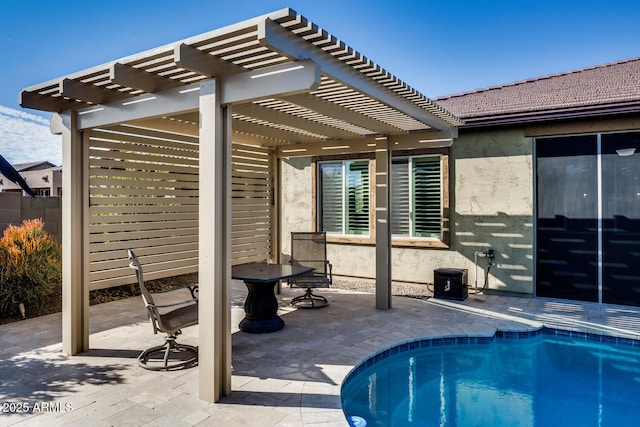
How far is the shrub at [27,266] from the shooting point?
6578mm

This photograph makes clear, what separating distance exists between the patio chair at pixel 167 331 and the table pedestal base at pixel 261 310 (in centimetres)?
110

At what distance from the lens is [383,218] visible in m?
7.18

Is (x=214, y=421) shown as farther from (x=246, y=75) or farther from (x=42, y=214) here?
(x=42, y=214)

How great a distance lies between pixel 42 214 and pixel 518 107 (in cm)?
949

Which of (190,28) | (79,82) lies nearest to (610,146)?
(79,82)

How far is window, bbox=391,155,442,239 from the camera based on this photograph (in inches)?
357

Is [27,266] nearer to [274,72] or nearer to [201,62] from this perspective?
[201,62]

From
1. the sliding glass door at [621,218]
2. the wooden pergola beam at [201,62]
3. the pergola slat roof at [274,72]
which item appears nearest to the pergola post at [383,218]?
the pergola slat roof at [274,72]

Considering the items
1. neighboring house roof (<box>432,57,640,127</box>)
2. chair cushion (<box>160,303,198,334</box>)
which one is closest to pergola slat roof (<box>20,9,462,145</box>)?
neighboring house roof (<box>432,57,640,127</box>)

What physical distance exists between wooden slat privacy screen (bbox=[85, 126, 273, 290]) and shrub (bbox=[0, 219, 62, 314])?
145cm

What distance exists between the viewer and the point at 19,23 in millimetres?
19359

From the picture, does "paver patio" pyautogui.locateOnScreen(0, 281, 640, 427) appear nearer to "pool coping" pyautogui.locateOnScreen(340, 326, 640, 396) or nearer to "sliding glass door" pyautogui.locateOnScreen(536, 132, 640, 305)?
"pool coping" pyautogui.locateOnScreen(340, 326, 640, 396)

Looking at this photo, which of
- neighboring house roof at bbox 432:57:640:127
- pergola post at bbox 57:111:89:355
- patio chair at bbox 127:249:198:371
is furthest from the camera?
neighboring house roof at bbox 432:57:640:127

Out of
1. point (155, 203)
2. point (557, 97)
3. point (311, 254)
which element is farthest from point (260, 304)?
point (557, 97)
